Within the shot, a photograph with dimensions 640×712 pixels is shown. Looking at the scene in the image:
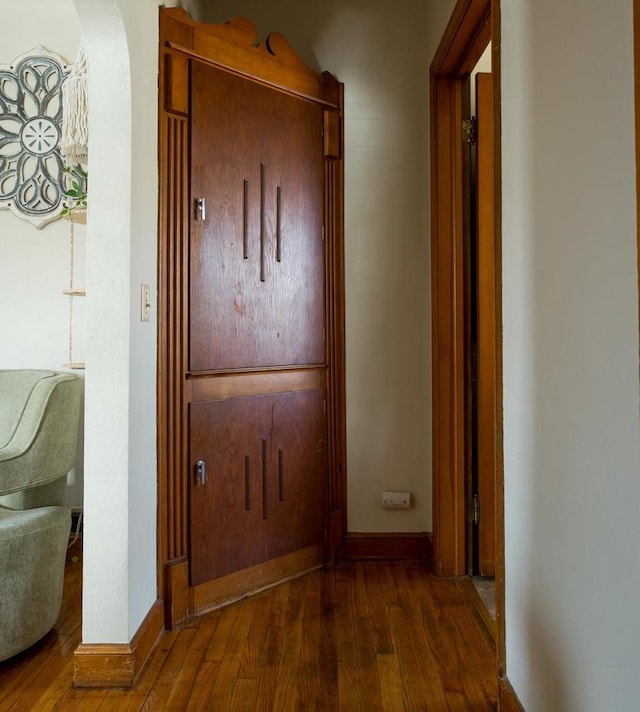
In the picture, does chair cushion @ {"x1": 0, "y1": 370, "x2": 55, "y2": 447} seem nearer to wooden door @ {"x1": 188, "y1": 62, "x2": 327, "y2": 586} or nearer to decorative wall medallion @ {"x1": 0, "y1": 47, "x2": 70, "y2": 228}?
wooden door @ {"x1": 188, "y1": 62, "x2": 327, "y2": 586}

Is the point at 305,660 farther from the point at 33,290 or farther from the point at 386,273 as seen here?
the point at 33,290

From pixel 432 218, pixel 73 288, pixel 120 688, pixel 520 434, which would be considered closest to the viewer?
pixel 520 434

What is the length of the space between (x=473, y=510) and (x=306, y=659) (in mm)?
981

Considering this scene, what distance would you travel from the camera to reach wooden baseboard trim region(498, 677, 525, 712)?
1397mm

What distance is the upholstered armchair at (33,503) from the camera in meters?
1.73

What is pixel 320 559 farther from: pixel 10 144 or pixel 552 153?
pixel 10 144

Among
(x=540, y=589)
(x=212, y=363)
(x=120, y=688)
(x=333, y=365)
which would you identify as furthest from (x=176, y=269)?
(x=540, y=589)

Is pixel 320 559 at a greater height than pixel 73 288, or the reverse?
pixel 73 288

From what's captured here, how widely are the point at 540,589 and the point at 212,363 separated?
130 cm

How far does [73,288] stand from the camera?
290cm

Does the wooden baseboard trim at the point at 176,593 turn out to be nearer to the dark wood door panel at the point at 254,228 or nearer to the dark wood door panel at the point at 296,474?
the dark wood door panel at the point at 296,474

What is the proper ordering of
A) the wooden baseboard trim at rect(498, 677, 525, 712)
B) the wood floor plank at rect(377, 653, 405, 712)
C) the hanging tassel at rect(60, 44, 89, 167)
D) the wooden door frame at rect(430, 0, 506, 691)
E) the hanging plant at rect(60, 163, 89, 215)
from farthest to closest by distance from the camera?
the wooden door frame at rect(430, 0, 506, 691)
the hanging plant at rect(60, 163, 89, 215)
the hanging tassel at rect(60, 44, 89, 167)
the wood floor plank at rect(377, 653, 405, 712)
the wooden baseboard trim at rect(498, 677, 525, 712)

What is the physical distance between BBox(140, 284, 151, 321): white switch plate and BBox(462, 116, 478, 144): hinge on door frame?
1.46 metres

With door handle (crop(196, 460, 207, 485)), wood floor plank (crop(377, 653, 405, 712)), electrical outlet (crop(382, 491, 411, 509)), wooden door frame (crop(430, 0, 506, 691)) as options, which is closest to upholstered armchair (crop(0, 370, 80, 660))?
door handle (crop(196, 460, 207, 485))
